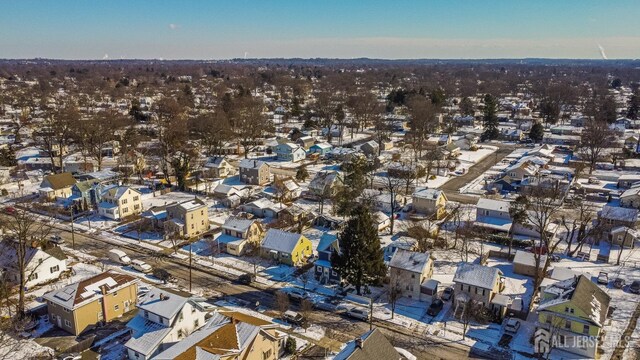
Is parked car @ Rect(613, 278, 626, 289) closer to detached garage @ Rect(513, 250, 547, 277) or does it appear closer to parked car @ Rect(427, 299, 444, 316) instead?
detached garage @ Rect(513, 250, 547, 277)

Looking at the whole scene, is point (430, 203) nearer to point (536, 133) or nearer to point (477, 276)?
point (477, 276)

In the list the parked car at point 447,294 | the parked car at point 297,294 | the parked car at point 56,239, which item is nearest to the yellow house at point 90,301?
the parked car at point 297,294

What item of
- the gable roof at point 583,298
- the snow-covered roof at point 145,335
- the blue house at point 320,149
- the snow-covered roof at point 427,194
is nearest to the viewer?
the snow-covered roof at point 145,335

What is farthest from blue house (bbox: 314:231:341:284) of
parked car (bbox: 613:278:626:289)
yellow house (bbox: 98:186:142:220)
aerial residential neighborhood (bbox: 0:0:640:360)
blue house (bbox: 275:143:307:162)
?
blue house (bbox: 275:143:307:162)

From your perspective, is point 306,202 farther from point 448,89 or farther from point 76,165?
point 448,89

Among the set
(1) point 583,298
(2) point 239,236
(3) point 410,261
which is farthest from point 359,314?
(2) point 239,236

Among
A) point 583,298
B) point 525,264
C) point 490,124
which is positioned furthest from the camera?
point 490,124

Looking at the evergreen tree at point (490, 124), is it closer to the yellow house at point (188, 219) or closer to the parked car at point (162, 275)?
the yellow house at point (188, 219)
